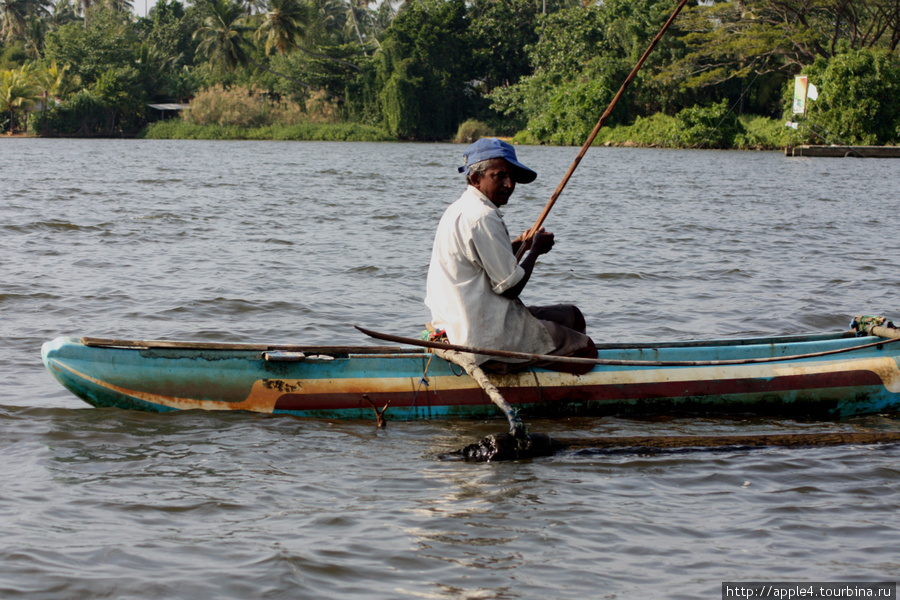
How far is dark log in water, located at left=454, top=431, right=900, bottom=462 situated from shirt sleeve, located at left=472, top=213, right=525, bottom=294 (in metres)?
0.75

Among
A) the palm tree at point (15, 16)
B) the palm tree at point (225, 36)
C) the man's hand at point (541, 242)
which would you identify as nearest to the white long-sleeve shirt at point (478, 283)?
the man's hand at point (541, 242)

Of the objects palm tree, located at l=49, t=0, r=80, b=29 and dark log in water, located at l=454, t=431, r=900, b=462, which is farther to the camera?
palm tree, located at l=49, t=0, r=80, b=29

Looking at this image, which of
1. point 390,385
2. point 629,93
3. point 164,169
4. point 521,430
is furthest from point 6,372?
point 629,93

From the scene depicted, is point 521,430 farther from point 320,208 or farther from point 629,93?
point 629,93

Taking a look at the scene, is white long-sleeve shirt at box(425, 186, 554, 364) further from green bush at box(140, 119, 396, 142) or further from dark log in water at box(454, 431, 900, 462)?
green bush at box(140, 119, 396, 142)

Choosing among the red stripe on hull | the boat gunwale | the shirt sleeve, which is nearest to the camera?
the shirt sleeve

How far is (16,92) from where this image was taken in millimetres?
51094

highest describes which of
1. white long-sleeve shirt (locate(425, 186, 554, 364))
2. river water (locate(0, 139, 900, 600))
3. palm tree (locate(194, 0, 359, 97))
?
palm tree (locate(194, 0, 359, 97))

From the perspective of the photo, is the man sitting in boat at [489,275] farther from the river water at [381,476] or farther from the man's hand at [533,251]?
the river water at [381,476]

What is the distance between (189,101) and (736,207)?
4764 centimetres

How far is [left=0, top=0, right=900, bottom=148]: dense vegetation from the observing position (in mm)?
37531

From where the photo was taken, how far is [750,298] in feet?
28.9

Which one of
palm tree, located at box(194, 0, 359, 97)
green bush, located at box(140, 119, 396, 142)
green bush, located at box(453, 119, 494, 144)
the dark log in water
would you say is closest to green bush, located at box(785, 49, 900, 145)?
green bush, located at box(453, 119, 494, 144)

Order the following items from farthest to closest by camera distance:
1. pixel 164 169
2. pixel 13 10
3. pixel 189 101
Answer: pixel 13 10 < pixel 189 101 < pixel 164 169
